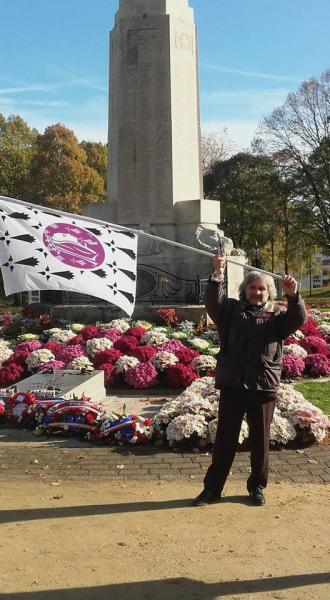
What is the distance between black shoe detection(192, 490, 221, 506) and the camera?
15.8 ft

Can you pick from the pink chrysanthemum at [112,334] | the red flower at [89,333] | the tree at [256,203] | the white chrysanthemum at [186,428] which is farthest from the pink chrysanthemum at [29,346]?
the tree at [256,203]

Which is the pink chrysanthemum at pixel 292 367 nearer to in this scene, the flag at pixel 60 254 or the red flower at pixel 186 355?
the red flower at pixel 186 355

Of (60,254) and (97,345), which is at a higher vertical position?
(60,254)

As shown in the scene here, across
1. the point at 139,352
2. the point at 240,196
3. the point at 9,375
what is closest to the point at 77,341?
the point at 139,352

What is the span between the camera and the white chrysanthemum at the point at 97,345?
10.7 m

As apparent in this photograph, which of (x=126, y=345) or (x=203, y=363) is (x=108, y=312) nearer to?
(x=126, y=345)

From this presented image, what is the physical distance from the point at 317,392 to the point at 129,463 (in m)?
4.20

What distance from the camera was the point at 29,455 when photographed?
6.31 m

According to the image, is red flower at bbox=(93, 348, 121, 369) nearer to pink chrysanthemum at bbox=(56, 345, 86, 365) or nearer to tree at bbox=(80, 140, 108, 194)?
pink chrysanthemum at bbox=(56, 345, 86, 365)

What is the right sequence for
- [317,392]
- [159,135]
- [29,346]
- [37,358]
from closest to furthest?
1. [317,392]
2. [37,358]
3. [29,346]
4. [159,135]

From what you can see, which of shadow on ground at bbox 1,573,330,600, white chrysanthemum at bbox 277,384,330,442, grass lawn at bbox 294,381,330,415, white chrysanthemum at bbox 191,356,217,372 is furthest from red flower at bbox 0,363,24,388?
shadow on ground at bbox 1,573,330,600

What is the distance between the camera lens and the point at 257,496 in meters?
4.85

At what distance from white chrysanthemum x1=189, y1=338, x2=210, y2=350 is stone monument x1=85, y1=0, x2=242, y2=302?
351cm

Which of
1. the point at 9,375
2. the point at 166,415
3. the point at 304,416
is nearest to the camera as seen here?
the point at 304,416
